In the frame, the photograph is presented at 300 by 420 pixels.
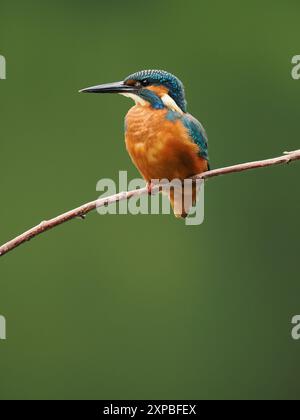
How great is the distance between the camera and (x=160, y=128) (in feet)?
12.7

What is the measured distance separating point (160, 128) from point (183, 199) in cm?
38

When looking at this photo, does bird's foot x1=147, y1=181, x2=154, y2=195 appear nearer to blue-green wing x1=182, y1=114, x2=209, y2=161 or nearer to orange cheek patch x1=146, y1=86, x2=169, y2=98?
blue-green wing x1=182, y1=114, x2=209, y2=161

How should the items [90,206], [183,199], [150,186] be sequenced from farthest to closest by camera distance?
[183,199], [150,186], [90,206]

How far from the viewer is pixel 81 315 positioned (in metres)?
8.17

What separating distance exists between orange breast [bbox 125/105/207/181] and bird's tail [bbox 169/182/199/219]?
19cm

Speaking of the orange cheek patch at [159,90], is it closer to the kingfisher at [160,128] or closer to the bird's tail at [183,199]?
the kingfisher at [160,128]

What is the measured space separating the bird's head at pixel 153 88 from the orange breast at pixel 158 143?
0.03 m

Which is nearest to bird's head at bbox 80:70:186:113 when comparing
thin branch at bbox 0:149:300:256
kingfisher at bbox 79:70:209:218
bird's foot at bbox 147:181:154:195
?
kingfisher at bbox 79:70:209:218

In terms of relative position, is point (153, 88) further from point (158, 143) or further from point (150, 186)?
point (150, 186)

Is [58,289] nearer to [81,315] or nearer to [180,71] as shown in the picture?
[81,315]

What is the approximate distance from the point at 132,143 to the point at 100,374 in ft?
14.8

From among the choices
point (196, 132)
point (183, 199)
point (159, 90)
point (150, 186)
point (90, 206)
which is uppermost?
point (159, 90)

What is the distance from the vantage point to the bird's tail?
4.13 meters

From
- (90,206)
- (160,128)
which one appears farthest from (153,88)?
(90,206)
